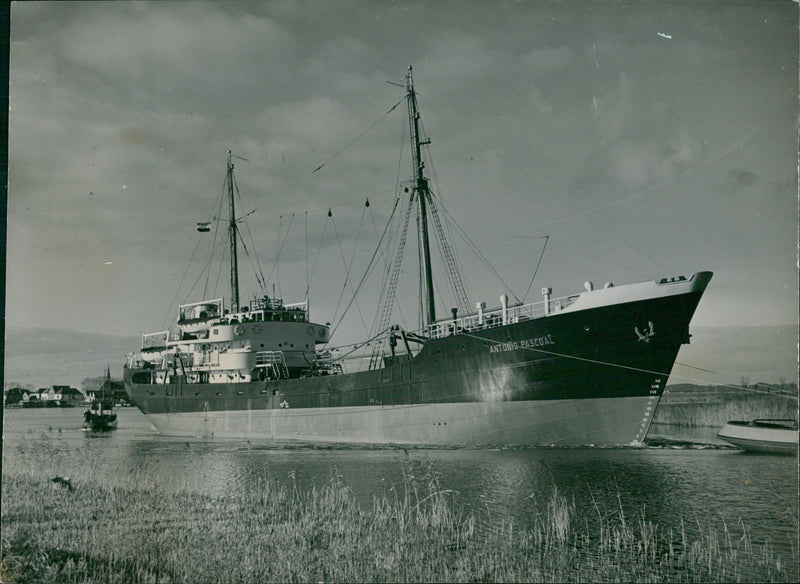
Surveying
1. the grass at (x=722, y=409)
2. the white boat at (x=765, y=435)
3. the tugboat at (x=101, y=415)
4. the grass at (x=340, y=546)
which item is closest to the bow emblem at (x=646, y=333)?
the grass at (x=722, y=409)

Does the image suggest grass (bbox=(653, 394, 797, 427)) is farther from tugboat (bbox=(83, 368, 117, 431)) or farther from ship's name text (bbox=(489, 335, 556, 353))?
tugboat (bbox=(83, 368, 117, 431))

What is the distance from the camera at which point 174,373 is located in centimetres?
3159

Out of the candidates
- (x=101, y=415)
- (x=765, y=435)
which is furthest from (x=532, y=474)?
(x=101, y=415)

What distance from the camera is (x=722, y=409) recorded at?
26.1 m

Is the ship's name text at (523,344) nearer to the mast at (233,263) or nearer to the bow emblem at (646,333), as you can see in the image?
the bow emblem at (646,333)

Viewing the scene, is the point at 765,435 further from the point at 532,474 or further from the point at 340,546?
the point at 340,546

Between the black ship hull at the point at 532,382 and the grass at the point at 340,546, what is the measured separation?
7002 millimetres

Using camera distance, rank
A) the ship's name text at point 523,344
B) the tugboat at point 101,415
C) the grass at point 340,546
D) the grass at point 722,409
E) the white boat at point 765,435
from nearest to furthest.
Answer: the grass at point 340,546 < the white boat at point 765,435 < the ship's name text at point 523,344 < the grass at point 722,409 < the tugboat at point 101,415

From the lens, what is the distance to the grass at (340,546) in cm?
796

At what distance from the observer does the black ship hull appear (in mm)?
17562

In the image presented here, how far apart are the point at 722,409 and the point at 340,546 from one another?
2285 centimetres

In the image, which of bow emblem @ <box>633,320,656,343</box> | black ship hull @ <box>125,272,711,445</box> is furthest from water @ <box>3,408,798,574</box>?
bow emblem @ <box>633,320,656,343</box>

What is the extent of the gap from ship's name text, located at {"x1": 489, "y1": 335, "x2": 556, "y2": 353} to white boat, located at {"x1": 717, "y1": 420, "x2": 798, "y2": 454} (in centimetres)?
621

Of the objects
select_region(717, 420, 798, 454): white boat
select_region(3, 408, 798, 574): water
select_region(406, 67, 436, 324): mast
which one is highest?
select_region(406, 67, 436, 324): mast
